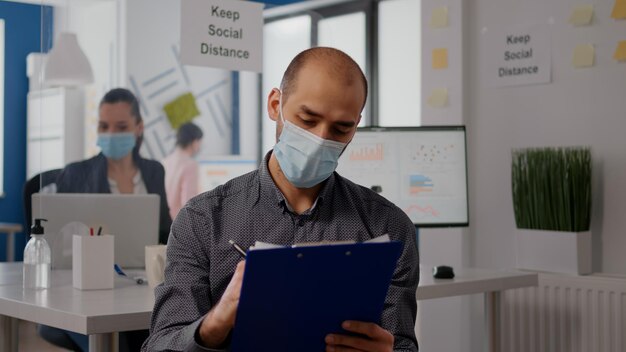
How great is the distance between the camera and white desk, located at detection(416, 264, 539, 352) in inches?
109

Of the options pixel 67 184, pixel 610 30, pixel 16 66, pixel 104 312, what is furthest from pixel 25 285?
pixel 16 66

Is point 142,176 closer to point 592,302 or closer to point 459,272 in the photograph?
point 459,272

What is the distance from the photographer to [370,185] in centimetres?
343

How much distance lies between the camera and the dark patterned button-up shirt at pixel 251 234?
1514 mm

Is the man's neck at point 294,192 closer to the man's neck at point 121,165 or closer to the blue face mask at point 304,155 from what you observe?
the blue face mask at point 304,155

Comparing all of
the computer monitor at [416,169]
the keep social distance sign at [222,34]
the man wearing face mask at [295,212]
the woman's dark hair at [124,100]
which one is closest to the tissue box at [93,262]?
the man wearing face mask at [295,212]

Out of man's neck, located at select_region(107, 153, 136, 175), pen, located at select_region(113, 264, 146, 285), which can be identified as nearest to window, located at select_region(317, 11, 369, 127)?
man's neck, located at select_region(107, 153, 136, 175)

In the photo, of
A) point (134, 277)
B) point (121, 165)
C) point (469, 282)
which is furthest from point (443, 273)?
point (121, 165)

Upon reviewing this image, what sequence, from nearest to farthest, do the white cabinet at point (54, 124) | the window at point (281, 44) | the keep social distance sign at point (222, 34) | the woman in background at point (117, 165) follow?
the keep social distance sign at point (222, 34) → the woman in background at point (117, 165) → the window at point (281, 44) → the white cabinet at point (54, 124)

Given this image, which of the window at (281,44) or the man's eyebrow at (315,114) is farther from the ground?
the window at (281,44)

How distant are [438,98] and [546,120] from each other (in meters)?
0.55

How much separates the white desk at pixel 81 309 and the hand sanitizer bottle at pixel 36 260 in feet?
0.11

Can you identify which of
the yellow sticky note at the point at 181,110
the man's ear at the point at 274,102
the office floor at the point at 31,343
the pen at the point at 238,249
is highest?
the yellow sticky note at the point at 181,110

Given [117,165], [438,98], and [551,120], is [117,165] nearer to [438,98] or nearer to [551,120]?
[438,98]
